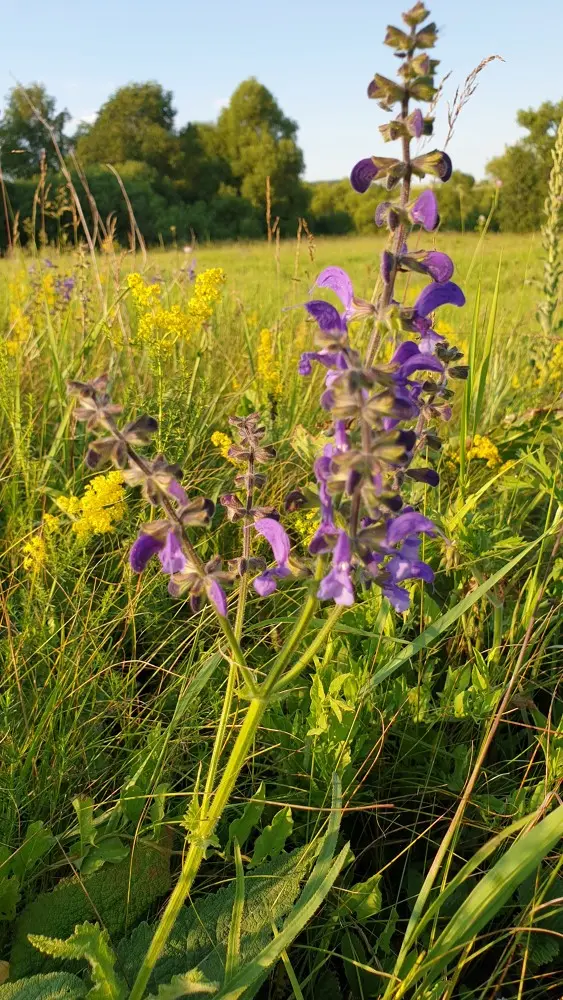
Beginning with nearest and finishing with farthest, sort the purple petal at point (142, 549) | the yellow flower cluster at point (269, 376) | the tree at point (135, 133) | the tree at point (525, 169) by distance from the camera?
the purple petal at point (142, 549)
the yellow flower cluster at point (269, 376)
the tree at point (525, 169)
the tree at point (135, 133)

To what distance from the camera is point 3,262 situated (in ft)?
26.5

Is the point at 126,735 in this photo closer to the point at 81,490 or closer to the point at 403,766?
the point at 403,766

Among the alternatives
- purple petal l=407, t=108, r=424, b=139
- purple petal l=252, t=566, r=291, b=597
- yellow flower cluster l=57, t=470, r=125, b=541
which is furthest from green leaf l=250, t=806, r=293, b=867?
purple petal l=407, t=108, r=424, b=139

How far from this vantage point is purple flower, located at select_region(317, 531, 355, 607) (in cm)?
99

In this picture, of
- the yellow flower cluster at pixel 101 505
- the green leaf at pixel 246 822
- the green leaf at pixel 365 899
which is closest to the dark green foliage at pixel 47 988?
the green leaf at pixel 246 822

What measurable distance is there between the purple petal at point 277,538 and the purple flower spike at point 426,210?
538mm

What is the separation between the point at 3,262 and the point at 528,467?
725cm

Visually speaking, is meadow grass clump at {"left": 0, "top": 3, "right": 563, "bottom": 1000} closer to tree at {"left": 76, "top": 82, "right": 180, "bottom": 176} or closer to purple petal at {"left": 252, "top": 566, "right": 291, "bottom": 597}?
purple petal at {"left": 252, "top": 566, "right": 291, "bottom": 597}

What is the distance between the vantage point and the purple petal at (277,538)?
3.82ft

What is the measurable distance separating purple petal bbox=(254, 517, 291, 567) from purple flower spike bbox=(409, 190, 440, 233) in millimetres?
538

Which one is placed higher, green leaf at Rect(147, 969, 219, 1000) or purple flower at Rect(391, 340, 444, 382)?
purple flower at Rect(391, 340, 444, 382)

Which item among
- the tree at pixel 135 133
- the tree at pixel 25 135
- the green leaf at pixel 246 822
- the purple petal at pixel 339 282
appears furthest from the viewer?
the tree at pixel 135 133

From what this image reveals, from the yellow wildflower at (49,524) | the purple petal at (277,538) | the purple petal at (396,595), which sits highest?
the purple petal at (277,538)

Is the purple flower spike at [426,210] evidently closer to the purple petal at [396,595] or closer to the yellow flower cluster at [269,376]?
the purple petal at [396,595]
